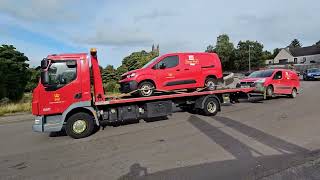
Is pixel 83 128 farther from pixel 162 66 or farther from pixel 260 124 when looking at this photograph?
pixel 260 124

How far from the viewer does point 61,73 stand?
10.5 m

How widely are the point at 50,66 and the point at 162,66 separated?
4183 millimetres

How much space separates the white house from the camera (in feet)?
320

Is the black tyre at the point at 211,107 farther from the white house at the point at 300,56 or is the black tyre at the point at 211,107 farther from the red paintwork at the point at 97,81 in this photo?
the white house at the point at 300,56

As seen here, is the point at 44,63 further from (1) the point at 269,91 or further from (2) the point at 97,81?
(1) the point at 269,91

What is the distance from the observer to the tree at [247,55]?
272 feet

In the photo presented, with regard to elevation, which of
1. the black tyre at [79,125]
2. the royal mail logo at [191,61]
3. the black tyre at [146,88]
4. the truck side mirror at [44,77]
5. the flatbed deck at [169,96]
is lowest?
the black tyre at [79,125]

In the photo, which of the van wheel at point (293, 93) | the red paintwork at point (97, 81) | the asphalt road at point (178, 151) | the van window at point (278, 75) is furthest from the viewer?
the van wheel at point (293, 93)

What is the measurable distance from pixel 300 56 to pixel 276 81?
91.5 metres

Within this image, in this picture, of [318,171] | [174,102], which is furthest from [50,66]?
[318,171]

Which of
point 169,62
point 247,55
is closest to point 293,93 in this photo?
point 169,62

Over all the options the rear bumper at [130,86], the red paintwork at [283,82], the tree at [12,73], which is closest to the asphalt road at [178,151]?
the rear bumper at [130,86]

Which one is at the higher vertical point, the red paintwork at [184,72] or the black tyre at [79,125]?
the red paintwork at [184,72]

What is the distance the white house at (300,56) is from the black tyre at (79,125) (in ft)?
308
